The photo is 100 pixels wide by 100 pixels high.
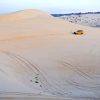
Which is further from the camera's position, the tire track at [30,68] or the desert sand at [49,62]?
the tire track at [30,68]

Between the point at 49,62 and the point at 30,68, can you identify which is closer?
the point at 30,68

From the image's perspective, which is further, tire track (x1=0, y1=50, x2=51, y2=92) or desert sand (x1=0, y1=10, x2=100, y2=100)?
tire track (x1=0, y1=50, x2=51, y2=92)

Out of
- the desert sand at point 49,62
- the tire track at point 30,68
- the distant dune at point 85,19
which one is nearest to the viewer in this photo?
the desert sand at point 49,62

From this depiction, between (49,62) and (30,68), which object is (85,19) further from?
(30,68)

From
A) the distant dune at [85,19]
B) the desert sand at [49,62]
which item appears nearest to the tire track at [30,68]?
the desert sand at [49,62]

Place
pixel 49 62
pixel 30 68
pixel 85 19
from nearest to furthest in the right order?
pixel 30 68, pixel 49 62, pixel 85 19

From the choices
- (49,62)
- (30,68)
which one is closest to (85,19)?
(49,62)

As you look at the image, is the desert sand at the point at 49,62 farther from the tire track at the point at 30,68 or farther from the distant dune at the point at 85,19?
the distant dune at the point at 85,19

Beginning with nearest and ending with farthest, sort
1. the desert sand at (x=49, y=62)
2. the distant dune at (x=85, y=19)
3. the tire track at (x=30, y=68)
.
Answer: the desert sand at (x=49, y=62) → the tire track at (x=30, y=68) → the distant dune at (x=85, y=19)

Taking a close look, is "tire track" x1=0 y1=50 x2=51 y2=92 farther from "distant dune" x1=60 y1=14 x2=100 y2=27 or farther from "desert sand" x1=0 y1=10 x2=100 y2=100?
"distant dune" x1=60 y1=14 x2=100 y2=27

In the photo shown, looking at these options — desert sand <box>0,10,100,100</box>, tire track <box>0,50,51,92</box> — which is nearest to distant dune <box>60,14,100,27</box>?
desert sand <box>0,10,100,100</box>
